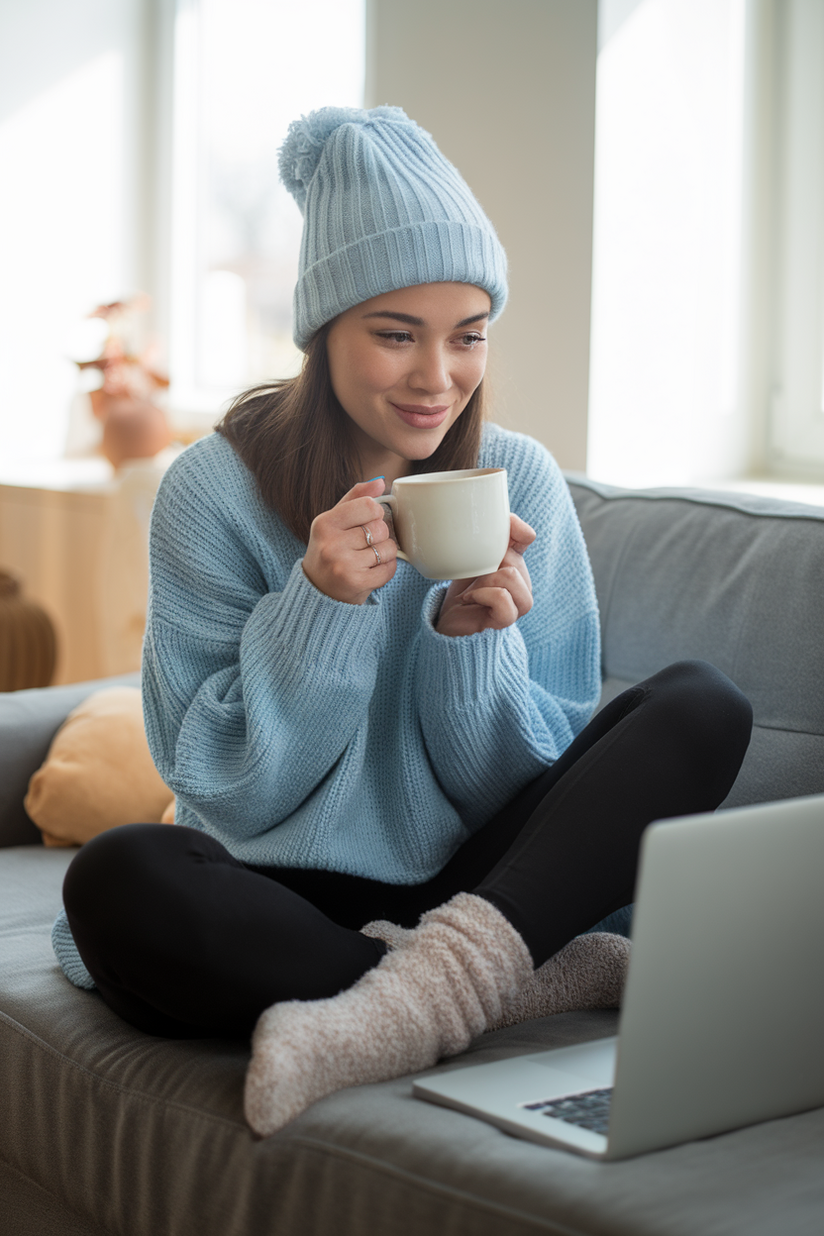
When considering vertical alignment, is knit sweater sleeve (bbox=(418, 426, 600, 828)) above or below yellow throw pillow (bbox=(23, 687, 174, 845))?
above

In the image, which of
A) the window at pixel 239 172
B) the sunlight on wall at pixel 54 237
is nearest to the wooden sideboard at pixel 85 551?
the sunlight on wall at pixel 54 237

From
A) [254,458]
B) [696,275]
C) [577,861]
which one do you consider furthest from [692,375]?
[577,861]

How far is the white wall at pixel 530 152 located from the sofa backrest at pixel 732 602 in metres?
0.53

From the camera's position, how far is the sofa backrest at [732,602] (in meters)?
1.32

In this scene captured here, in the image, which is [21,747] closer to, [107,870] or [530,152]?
[107,870]

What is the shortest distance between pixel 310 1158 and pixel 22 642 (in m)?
2.12

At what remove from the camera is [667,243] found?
2117mm

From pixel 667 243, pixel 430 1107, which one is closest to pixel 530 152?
pixel 667 243

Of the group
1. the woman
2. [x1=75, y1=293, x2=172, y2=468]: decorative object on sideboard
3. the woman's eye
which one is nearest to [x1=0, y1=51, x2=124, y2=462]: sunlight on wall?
[x1=75, y1=293, x2=172, y2=468]: decorative object on sideboard

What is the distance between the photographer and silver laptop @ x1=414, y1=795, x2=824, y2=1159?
74 centimetres

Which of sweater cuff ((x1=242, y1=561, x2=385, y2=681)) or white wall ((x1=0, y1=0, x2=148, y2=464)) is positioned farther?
white wall ((x1=0, y1=0, x2=148, y2=464))

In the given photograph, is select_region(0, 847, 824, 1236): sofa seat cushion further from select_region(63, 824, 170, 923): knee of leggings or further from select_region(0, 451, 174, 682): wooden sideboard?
select_region(0, 451, 174, 682): wooden sideboard

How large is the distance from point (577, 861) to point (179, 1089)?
364 mm

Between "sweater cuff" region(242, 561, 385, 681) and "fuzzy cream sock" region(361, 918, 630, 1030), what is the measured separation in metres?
0.25
